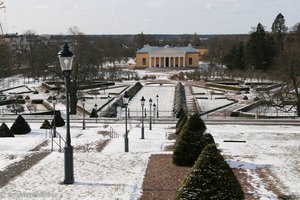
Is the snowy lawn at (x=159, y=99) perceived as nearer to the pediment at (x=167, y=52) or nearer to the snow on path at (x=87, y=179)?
the snow on path at (x=87, y=179)

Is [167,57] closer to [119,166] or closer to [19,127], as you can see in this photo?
[19,127]

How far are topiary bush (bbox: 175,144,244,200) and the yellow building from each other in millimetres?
106883

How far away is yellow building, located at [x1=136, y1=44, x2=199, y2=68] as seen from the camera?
116438 millimetres

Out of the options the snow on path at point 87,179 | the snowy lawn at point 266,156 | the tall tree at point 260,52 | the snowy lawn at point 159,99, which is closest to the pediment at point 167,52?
the tall tree at point 260,52

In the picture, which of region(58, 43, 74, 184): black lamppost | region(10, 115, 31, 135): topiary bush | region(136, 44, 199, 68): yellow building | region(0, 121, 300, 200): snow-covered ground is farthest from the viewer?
region(136, 44, 199, 68): yellow building

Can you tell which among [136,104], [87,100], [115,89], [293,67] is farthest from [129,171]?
[115,89]

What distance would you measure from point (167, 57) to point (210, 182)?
108940 mm

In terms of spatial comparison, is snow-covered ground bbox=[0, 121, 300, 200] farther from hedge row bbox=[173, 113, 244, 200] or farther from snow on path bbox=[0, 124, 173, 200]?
hedge row bbox=[173, 113, 244, 200]

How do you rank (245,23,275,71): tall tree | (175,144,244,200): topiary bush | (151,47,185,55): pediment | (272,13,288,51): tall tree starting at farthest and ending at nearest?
(151,47,185,55): pediment, (272,13,288,51): tall tree, (245,23,275,71): tall tree, (175,144,244,200): topiary bush

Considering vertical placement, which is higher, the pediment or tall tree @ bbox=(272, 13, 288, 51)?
tall tree @ bbox=(272, 13, 288, 51)

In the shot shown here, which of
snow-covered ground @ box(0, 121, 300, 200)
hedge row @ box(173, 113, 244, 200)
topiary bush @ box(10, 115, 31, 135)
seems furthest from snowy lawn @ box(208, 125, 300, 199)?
topiary bush @ box(10, 115, 31, 135)

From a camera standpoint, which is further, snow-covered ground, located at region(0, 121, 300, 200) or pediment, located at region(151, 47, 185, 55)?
pediment, located at region(151, 47, 185, 55)

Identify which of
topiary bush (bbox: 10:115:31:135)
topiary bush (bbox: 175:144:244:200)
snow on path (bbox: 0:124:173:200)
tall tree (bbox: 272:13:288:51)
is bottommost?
topiary bush (bbox: 10:115:31:135)

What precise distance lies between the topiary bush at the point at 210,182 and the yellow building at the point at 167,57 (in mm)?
106883
